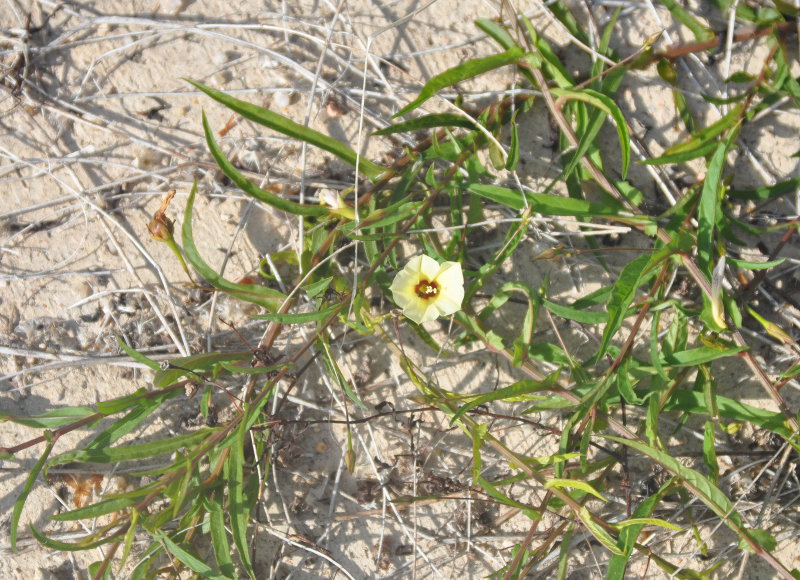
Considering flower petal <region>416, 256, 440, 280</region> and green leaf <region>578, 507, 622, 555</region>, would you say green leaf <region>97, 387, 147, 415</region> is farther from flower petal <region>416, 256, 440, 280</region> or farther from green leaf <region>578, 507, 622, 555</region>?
green leaf <region>578, 507, 622, 555</region>

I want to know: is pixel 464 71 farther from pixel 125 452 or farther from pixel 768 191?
pixel 125 452

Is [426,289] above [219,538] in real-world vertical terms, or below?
above

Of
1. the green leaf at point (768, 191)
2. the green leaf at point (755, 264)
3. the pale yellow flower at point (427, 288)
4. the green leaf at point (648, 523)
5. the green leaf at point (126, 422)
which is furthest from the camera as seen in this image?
the green leaf at point (768, 191)

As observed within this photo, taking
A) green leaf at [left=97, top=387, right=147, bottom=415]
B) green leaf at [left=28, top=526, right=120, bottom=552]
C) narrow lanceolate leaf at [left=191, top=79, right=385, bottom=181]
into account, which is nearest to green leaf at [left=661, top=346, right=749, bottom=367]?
narrow lanceolate leaf at [left=191, top=79, right=385, bottom=181]

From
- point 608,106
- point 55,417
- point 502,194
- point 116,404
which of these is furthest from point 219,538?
point 608,106

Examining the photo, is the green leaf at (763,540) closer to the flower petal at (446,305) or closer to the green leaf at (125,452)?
the flower petal at (446,305)

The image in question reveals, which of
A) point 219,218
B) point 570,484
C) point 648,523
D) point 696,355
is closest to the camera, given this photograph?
point 648,523

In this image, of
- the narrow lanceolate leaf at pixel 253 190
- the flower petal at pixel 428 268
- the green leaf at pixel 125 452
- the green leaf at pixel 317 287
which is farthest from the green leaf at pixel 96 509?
the flower petal at pixel 428 268
